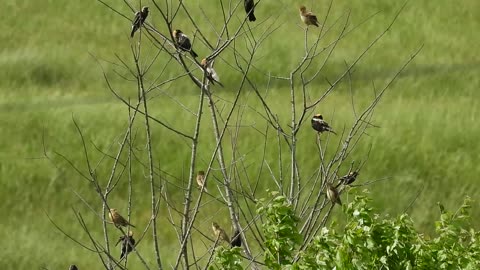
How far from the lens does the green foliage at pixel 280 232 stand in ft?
30.8

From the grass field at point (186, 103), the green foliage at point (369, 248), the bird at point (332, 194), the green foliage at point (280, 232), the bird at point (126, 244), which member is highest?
the grass field at point (186, 103)

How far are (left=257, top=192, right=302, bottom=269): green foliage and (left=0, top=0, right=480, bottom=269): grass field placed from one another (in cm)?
1314

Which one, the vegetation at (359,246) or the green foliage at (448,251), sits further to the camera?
the green foliage at (448,251)

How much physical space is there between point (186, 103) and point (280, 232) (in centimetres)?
1995

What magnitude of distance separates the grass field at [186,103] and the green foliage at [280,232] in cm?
1314

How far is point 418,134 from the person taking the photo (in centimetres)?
2745

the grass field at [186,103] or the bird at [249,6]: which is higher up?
the grass field at [186,103]

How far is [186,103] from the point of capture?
29234 millimetres

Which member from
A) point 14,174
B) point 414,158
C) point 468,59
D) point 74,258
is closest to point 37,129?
point 14,174

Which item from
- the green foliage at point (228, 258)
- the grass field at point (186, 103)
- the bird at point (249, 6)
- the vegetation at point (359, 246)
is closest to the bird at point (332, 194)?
the bird at point (249, 6)

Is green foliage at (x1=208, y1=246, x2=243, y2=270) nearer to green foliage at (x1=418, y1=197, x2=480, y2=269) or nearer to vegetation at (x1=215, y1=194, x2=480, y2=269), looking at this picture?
vegetation at (x1=215, y1=194, x2=480, y2=269)


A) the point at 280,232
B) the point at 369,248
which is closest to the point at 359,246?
the point at 369,248

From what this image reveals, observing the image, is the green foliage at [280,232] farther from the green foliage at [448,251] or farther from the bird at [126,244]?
the bird at [126,244]

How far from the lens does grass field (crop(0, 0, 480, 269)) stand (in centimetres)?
2519
